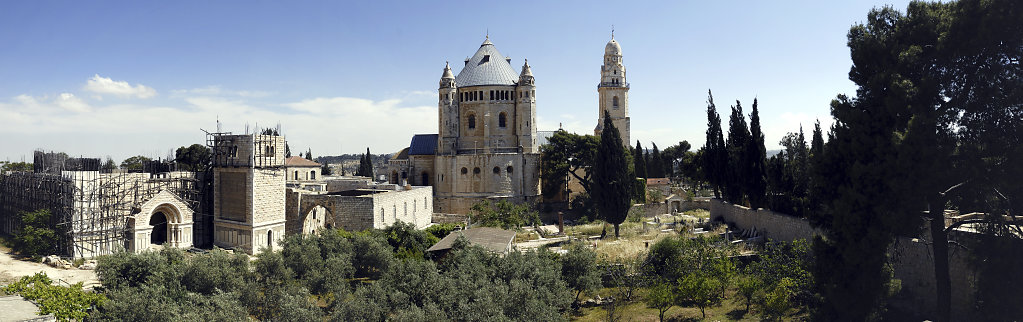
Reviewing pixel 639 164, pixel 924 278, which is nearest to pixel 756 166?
pixel 924 278

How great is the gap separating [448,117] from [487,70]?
5.09 metres

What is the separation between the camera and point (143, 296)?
16.2 meters

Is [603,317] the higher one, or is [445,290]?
[445,290]

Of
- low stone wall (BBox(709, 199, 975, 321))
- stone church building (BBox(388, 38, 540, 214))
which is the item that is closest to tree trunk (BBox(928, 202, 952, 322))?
low stone wall (BBox(709, 199, 975, 321))

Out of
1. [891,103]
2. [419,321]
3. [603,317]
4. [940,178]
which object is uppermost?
[891,103]

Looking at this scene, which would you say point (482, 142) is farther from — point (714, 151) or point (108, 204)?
point (108, 204)

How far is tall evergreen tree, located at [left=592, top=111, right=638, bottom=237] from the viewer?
31.3m

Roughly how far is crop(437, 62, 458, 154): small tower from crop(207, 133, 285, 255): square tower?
1722cm

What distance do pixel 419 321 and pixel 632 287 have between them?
918 centimetres

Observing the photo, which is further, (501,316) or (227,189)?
(227,189)

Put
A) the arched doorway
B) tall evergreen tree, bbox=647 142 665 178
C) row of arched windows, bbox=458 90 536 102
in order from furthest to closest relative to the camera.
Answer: tall evergreen tree, bbox=647 142 665 178
row of arched windows, bbox=458 90 536 102
the arched doorway

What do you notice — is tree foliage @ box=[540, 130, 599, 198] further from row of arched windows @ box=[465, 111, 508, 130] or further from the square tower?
the square tower

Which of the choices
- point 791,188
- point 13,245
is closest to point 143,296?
point 13,245

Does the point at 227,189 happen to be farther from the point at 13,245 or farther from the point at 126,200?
the point at 13,245
